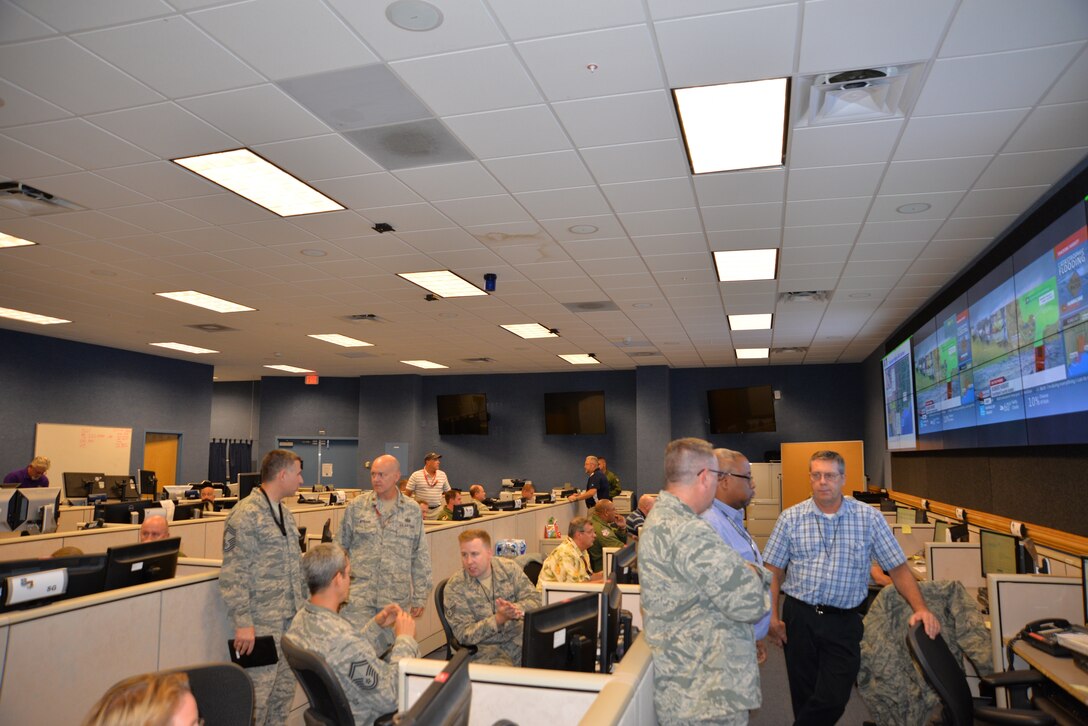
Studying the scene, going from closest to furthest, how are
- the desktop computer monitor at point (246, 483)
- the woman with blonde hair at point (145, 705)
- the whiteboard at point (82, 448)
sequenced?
the woman with blonde hair at point (145, 705) < the desktop computer monitor at point (246, 483) < the whiteboard at point (82, 448)

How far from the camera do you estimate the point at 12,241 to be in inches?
239

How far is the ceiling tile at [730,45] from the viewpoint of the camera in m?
2.99

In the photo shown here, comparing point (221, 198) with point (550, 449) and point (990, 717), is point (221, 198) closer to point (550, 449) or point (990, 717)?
point (990, 717)

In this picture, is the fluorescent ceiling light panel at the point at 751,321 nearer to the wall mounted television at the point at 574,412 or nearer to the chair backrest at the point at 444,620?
the wall mounted television at the point at 574,412

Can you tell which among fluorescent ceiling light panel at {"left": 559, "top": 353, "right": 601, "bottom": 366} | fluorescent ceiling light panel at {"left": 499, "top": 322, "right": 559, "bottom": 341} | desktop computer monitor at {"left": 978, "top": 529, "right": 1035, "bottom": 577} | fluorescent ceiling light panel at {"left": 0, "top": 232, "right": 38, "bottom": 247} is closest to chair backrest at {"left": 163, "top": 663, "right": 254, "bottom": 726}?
desktop computer monitor at {"left": 978, "top": 529, "right": 1035, "bottom": 577}

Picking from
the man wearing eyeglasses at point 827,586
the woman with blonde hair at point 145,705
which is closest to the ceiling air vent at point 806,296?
the man wearing eyeglasses at point 827,586

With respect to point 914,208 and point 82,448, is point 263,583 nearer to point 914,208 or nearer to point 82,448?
point 914,208

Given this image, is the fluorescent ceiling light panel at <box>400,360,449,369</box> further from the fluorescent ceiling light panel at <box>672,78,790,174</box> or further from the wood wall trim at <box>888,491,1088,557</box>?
the fluorescent ceiling light panel at <box>672,78,790,174</box>

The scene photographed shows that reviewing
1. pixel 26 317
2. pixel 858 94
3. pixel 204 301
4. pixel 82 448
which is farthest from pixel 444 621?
pixel 82 448

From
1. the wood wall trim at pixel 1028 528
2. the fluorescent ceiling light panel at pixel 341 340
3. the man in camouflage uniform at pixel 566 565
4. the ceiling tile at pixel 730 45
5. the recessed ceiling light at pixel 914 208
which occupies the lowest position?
the man in camouflage uniform at pixel 566 565

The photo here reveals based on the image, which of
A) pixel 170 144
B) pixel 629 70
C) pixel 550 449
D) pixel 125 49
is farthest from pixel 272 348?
pixel 629 70

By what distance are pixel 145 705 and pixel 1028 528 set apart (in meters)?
5.76

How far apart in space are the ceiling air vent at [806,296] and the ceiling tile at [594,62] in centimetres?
481

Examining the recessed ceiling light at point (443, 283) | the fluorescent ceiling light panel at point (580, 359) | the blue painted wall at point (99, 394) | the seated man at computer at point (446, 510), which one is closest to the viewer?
the recessed ceiling light at point (443, 283)
